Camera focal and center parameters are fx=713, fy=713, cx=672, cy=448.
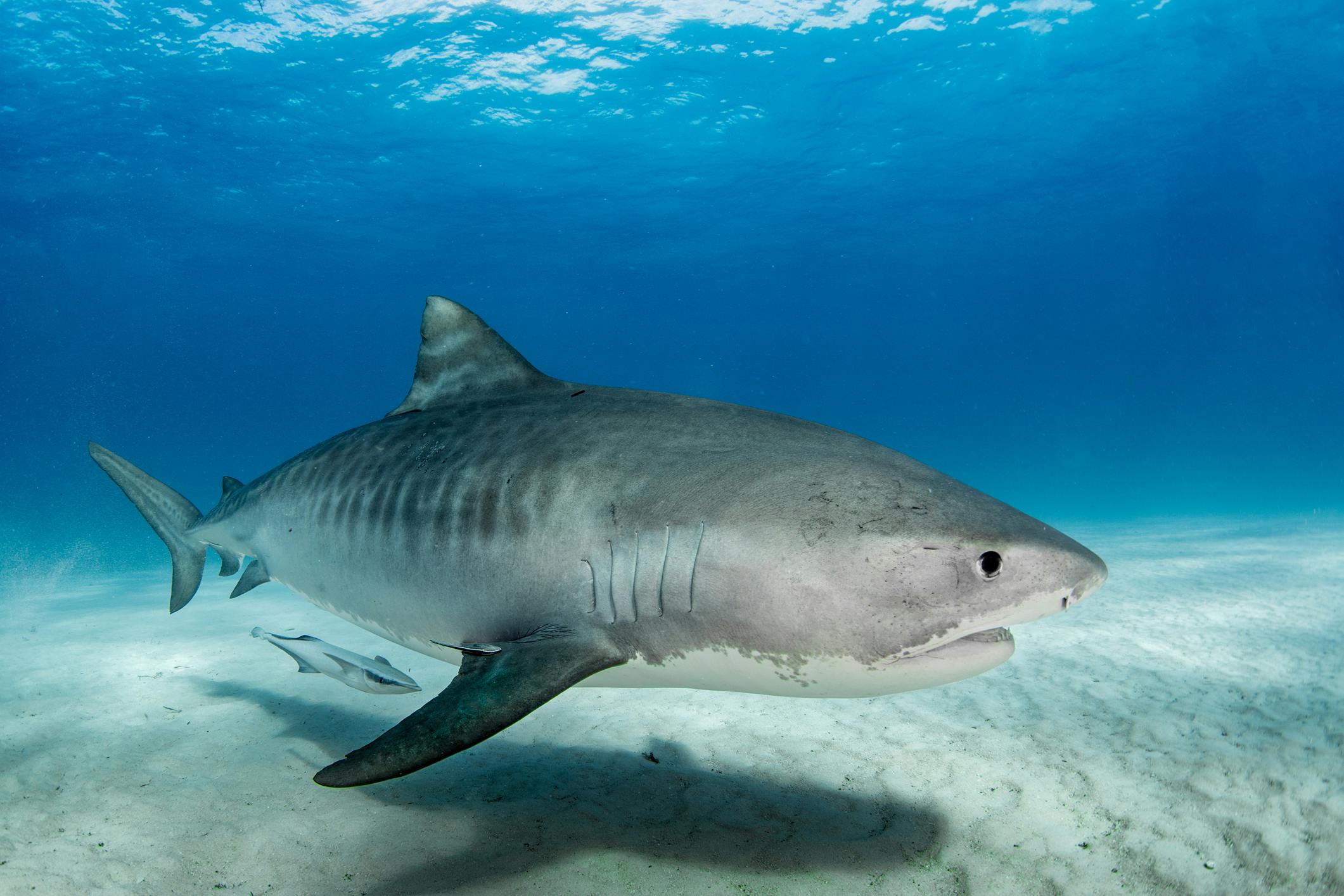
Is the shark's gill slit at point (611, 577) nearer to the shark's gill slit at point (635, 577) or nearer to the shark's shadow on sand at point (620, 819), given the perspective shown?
the shark's gill slit at point (635, 577)

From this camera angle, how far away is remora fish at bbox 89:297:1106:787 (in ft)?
6.51

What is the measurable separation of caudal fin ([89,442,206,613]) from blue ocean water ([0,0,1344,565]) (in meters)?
19.3

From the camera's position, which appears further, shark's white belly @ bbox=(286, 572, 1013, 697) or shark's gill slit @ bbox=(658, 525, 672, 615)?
shark's gill slit @ bbox=(658, 525, 672, 615)

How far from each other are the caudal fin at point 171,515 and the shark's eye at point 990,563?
4.63 meters

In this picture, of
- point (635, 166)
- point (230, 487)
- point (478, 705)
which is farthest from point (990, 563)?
point (635, 166)

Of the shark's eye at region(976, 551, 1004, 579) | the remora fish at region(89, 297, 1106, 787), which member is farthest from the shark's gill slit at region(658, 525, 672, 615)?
the shark's eye at region(976, 551, 1004, 579)

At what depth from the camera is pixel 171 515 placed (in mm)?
4773

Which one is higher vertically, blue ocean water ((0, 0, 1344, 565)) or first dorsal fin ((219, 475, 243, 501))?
blue ocean water ((0, 0, 1344, 565))

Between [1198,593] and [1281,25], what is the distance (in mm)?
27553

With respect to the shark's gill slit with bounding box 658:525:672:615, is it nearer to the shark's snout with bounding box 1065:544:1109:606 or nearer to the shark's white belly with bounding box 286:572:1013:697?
the shark's white belly with bounding box 286:572:1013:697

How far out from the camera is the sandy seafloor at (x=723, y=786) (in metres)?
2.43

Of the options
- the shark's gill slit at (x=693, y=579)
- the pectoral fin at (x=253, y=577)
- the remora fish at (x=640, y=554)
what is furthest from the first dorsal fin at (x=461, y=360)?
the shark's gill slit at (x=693, y=579)

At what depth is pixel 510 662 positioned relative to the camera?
2219mm

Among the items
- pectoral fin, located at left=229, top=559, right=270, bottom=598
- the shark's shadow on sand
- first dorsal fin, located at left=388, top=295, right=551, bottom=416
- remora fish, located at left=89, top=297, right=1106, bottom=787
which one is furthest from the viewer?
pectoral fin, located at left=229, top=559, right=270, bottom=598
